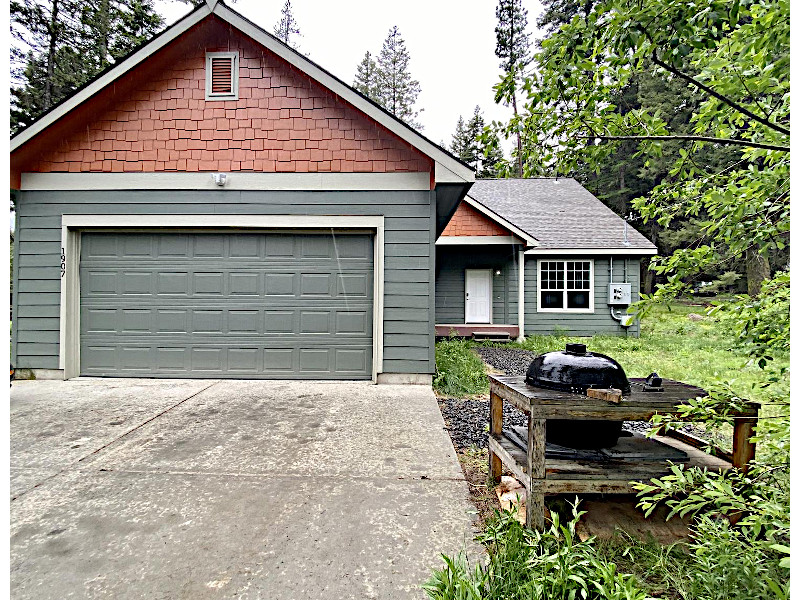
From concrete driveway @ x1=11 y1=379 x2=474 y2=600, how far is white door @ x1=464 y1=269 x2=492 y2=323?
25.7 ft

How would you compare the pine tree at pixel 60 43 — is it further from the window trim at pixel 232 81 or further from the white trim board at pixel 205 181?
the window trim at pixel 232 81

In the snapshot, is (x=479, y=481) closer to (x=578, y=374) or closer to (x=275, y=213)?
(x=578, y=374)

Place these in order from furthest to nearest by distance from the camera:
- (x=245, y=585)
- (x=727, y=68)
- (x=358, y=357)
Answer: (x=358, y=357)
(x=245, y=585)
(x=727, y=68)

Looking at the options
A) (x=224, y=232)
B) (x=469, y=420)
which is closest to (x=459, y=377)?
(x=469, y=420)

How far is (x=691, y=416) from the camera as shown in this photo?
178cm

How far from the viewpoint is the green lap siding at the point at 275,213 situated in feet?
19.1

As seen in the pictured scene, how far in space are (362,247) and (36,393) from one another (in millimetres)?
4323

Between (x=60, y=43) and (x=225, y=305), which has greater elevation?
(x=60, y=43)

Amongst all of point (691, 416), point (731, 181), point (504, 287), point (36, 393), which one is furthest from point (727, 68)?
point (504, 287)

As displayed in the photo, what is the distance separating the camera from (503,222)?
10453 millimetres

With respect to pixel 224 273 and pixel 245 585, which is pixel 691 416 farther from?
pixel 224 273

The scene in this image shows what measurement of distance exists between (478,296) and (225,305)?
7653 millimetres

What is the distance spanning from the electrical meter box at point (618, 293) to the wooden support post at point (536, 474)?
1102cm

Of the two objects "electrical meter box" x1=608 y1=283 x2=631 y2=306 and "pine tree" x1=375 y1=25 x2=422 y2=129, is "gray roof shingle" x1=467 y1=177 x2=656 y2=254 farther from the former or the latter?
"pine tree" x1=375 y1=25 x2=422 y2=129
